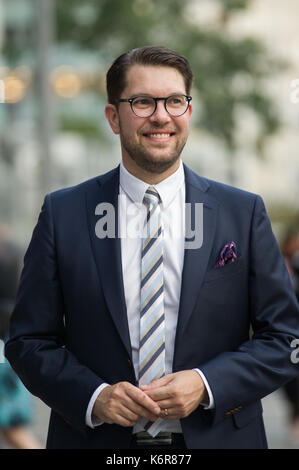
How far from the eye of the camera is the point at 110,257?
2703 mm

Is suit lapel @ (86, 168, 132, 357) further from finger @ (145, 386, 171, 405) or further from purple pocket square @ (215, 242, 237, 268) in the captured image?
purple pocket square @ (215, 242, 237, 268)

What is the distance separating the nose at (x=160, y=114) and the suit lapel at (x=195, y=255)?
288 mm

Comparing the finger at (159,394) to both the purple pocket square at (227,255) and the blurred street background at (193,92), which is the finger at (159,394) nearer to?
the purple pocket square at (227,255)

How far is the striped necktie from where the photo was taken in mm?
2615

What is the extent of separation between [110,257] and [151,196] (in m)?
0.23

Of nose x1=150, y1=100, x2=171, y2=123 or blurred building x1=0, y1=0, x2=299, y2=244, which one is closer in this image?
nose x1=150, y1=100, x2=171, y2=123

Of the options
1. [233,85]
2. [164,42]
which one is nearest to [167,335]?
[164,42]

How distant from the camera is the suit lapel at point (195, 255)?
8.57 ft

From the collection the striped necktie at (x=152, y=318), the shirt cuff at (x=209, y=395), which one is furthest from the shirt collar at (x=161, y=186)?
the shirt cuff at (x=209, y=395)

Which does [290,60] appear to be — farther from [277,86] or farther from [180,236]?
[180,236]

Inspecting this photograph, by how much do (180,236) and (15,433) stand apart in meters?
3.54

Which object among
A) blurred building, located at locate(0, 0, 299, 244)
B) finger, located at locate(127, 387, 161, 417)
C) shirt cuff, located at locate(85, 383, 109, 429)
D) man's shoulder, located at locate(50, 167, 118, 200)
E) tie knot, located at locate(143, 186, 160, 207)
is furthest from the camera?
blurred building, located at locate(0, 0, 299, 244)

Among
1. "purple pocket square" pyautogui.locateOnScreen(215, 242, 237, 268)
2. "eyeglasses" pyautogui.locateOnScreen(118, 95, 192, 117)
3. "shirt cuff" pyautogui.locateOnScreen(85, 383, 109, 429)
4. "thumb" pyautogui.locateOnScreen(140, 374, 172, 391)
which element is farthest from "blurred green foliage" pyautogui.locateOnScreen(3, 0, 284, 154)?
"thumb" pyautogui.locateOnScreen(140, 374, 172, 391)

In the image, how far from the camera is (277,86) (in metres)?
13.5
